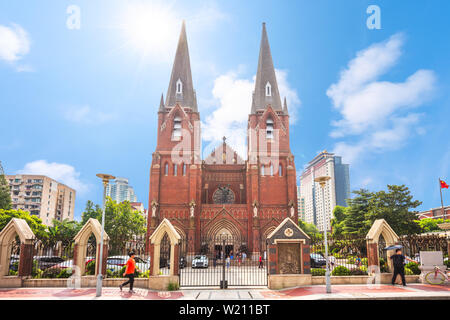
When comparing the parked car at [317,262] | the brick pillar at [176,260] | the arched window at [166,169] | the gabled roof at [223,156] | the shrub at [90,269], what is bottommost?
the parked car at [317,262]

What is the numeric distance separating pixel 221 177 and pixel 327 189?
322 feet

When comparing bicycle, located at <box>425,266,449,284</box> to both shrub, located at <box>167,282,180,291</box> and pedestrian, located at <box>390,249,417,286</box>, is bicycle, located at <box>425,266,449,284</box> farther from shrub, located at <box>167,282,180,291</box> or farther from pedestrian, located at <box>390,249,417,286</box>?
shrub, located at <box>167,282,180,291</box>

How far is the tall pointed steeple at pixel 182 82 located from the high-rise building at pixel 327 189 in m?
97.9

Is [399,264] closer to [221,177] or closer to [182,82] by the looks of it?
[221,177]

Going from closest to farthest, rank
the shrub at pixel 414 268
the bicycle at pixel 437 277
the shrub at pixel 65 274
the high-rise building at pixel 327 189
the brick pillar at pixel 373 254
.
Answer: the bicycle at pixel 437 277 → the shrub at pixel 65 274 → the brick pillar at pixel 373 254 → the shrub at pixel 414 268 → the high-rise building at pixel 327 189

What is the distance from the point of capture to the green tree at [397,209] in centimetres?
3691

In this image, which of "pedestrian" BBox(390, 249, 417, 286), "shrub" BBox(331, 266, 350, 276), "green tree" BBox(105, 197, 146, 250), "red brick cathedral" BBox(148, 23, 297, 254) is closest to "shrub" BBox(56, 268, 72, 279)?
"shrub" BBox(331, 266, 350, 276)

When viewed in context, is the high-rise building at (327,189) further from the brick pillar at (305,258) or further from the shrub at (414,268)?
the brick pillar at (305,258)

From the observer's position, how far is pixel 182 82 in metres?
46.0

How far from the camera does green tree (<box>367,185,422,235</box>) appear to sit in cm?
3691

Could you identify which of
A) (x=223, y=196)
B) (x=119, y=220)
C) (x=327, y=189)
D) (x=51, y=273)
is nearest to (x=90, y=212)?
(x=119, y=220)

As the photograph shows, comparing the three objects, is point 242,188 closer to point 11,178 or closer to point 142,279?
point 142,279

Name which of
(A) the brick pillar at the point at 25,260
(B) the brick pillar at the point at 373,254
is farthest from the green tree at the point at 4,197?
(B) the brick pillar at the point at 373,254
